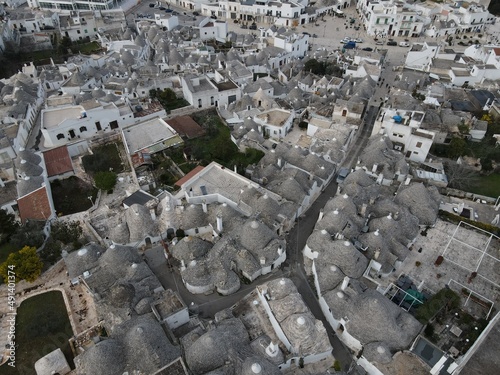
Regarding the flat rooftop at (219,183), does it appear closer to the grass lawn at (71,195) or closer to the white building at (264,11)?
the grass lawn at (71,195)

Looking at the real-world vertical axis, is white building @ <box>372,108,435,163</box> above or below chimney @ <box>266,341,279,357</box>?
above

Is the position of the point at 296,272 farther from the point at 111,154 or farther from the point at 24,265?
the point at 111,154

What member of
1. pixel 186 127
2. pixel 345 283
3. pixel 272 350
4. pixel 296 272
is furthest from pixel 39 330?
pixel 186 127

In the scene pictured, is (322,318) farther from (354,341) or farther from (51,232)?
(51,232)

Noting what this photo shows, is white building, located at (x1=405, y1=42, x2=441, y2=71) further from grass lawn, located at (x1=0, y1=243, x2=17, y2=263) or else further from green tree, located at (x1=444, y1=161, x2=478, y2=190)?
grass lawn, located at (x1=0, y1=243, x2=17, y2=263)

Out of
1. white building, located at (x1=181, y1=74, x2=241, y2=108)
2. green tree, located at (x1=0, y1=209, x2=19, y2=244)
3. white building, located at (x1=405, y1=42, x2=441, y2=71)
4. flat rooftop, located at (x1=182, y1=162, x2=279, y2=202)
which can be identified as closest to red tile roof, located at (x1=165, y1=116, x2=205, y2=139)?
white building, located at (x1=181, y1=74, x2=241, y2=108)

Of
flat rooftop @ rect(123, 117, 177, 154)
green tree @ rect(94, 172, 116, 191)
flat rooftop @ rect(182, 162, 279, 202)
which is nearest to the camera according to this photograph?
flat rooftop @ rect(182, 162, 279, 202)
